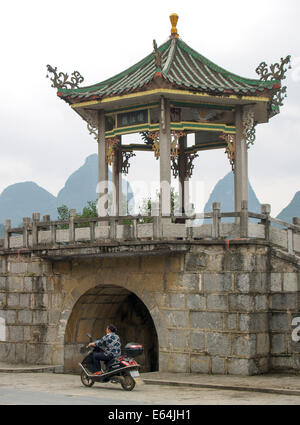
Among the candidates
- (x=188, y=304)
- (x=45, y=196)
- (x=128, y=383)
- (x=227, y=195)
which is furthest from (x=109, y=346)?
(x=45, y=196)

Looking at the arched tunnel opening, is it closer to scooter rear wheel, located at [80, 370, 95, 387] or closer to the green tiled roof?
scooter rear wheel, located at [80, 370, 95, 387]

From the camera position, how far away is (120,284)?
56.3 ft

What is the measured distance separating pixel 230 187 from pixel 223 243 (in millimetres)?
126479

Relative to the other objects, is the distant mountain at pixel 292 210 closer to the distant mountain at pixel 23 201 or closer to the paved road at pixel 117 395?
the distant mountain at pixel 23 201

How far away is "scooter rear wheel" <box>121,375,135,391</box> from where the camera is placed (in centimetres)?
1295

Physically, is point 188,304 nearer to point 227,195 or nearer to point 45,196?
point 227,195

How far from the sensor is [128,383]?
13.0 meters

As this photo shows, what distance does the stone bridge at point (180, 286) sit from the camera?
605 inches

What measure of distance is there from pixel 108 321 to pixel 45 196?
137495 mm

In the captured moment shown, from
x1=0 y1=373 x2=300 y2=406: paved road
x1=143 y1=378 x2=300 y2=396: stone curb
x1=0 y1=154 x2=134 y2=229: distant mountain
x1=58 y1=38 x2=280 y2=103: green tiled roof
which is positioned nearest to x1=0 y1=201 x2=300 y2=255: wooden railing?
x1=58 y1=38 x2=280 y2=103: green tiled roof

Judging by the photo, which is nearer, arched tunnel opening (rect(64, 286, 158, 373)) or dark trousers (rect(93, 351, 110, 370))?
dark trousers (rect(93, 351, 110, 370))

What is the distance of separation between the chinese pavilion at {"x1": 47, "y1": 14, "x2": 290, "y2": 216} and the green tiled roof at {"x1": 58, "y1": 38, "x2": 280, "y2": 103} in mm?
22

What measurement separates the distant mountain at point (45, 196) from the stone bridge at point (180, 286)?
430ft
